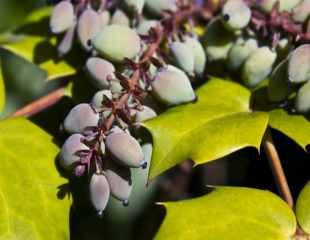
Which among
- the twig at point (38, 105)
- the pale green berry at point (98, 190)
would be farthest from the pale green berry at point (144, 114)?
the twig at point (38, 105)

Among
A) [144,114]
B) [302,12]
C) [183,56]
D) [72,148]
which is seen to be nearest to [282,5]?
[302,12]

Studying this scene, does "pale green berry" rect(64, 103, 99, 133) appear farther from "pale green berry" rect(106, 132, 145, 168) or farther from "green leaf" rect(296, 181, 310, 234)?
"green leaf" rect(296, 181, 310, 234)

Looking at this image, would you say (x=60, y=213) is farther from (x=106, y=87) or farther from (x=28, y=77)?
(x=28, y=77)

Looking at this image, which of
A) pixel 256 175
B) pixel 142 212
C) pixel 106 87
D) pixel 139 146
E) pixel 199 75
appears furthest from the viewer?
pixel 142 212

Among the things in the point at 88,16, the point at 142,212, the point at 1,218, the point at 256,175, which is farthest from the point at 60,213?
the point at 142,212

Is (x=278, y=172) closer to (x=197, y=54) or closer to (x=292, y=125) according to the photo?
(x=292, y=125)

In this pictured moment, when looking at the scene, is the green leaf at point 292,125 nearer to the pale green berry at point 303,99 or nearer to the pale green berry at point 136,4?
the pale green berry at point 303,99
